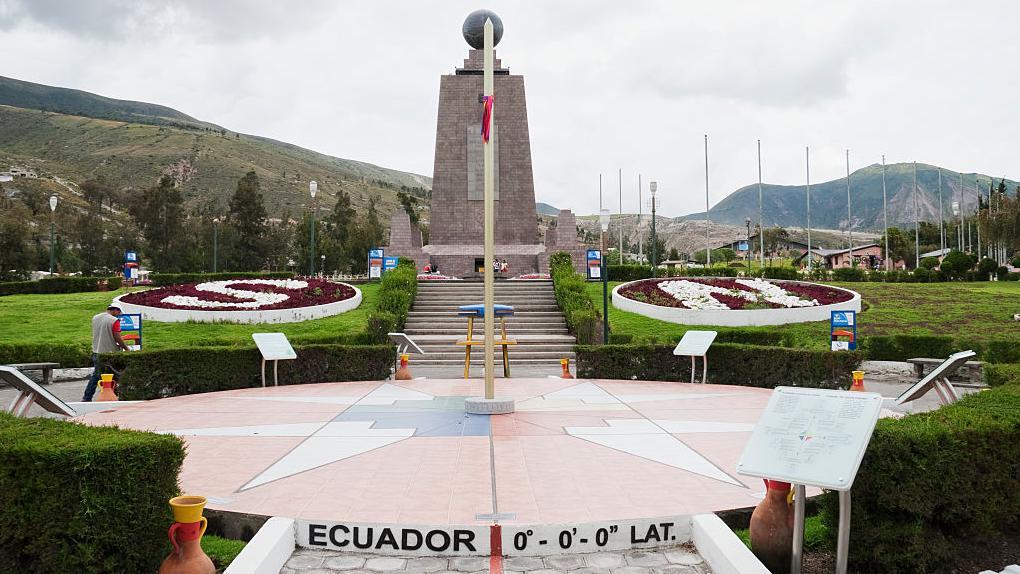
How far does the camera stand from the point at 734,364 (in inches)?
517

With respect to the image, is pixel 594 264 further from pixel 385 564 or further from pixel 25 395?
pixel 385 564

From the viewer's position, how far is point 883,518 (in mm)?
4176

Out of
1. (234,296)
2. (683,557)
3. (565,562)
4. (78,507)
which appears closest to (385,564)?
(565,562)

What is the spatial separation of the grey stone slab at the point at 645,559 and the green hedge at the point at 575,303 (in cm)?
1376

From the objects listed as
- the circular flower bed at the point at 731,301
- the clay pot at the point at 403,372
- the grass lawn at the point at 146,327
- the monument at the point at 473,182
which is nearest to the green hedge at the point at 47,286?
the grass lawn at the point at 146,327

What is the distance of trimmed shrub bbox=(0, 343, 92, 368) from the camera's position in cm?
1571

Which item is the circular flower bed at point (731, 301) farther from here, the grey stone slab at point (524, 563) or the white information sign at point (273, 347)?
the grey stone slab at point (524, 563)

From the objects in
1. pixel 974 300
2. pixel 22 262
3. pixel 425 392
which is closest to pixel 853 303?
pixel 974 300

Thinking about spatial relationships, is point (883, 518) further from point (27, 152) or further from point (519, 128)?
point (27, 152)

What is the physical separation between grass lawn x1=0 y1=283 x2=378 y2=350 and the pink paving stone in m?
7.15

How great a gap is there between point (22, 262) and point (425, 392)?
46175mm

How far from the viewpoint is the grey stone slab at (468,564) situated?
439cm

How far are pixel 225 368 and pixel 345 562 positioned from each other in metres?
8.74

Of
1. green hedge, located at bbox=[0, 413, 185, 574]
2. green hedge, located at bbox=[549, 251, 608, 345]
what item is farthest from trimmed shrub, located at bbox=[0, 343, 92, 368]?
green hedge, located at bbox=[0, 413, 185, 574]
